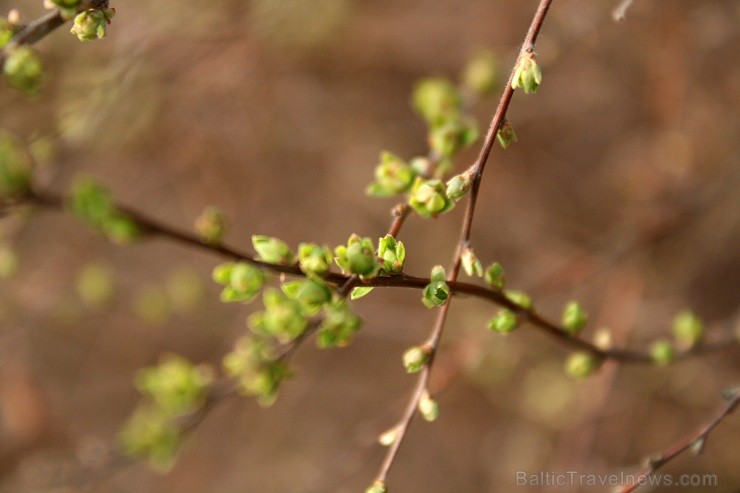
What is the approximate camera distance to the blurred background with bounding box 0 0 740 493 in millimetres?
2330

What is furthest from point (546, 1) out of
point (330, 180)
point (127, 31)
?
point (330, 180)

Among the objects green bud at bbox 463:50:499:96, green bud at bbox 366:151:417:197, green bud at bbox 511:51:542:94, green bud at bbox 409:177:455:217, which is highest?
green bud at bbox 463:50:499:96

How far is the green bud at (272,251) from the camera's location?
0.92 meters

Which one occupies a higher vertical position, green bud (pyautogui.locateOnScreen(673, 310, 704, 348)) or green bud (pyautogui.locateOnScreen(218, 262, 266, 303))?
green bud (pyautogui.locateOnScreen(673, 310, 704, 348))

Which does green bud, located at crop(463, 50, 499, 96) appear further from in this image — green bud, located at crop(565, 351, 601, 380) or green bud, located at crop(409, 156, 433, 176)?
green bud, located at crop(565, 351, 601, 380)

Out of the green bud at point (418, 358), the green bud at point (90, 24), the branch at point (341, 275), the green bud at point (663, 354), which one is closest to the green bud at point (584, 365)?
the branch at point (341, 275)

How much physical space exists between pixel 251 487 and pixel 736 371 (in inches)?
88.5

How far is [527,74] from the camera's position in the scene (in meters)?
0.89

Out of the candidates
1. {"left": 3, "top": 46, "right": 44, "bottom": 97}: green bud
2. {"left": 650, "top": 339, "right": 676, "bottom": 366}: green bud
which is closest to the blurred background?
{"left": 650, "top": 339, "right": 676, "bottom": 366}: green bud

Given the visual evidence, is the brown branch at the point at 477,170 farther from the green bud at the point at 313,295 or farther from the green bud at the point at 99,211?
the green bud at the point at 99,211

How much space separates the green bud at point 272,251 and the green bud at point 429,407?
363mm

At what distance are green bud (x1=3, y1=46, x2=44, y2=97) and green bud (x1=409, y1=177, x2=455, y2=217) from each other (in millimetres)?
602

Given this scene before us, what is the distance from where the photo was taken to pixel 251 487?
10.9 feet

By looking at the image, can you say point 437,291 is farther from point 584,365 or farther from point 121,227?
point 584,365
